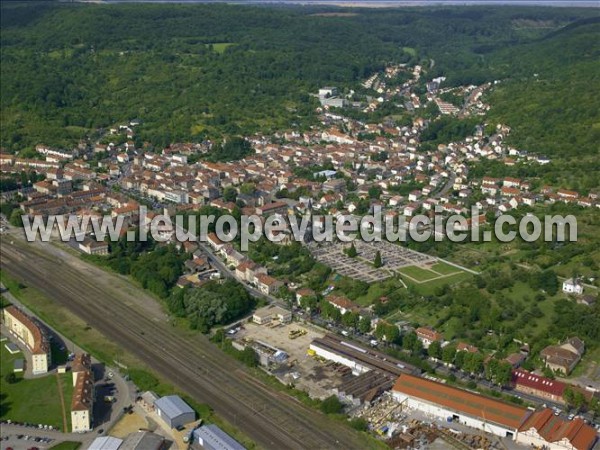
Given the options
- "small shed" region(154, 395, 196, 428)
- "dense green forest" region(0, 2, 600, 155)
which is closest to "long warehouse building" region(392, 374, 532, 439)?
"small shed" region(154, 395, 196, 428)

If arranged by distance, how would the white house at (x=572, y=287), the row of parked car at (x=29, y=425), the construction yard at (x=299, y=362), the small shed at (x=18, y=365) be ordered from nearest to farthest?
1. the row of parked car at (x=29, y=425)
2. the construction yard at (x=299, y=362)
3. the small shed at (x=18, y=365)
4. the white house at (x=572, y=287)

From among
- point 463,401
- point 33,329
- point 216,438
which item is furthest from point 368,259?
point 216,438

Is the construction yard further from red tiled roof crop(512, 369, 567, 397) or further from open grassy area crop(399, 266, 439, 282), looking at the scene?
open grassy area crop(399, 266, 439, 282)

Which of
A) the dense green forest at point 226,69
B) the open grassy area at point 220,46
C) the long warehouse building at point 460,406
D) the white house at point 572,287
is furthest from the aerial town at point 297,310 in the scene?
the open grassy area at point 220,46

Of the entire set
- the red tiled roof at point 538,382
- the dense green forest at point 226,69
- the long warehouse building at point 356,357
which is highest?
the dense green forest at point 226,69

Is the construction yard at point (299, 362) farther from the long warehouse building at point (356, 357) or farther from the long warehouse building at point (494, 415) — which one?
the long warehouse building at point (494, 415)

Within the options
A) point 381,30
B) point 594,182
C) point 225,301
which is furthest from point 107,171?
point 381,30

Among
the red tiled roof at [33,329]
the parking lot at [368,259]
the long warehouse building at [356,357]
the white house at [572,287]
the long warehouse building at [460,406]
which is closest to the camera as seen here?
the long warehouse building at [460,406]
